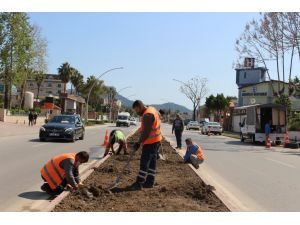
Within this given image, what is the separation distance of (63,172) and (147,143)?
5.30 feet

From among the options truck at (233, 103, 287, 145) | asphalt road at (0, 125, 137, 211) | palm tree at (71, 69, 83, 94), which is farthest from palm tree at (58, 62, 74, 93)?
asphalt road at (0, 125, 137, 211)

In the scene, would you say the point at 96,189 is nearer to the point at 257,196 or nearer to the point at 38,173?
the point at 257,196

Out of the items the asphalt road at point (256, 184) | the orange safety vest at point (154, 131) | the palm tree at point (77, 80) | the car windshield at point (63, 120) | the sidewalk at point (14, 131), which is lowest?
the asphalt road at point (256, 184)

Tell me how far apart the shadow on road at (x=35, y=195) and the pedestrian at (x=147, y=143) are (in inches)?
61.1

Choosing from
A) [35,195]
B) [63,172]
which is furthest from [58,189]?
[35,195]

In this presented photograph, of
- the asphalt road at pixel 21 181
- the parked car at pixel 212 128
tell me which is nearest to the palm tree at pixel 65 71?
the parked car at pixel 212 128

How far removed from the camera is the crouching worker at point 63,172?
27.8 ft

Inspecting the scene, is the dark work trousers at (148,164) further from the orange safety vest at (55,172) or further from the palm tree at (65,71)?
the palm tree at (65,71)

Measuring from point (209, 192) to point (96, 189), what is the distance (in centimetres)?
194

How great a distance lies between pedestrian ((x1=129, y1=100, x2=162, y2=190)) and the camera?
865 cm

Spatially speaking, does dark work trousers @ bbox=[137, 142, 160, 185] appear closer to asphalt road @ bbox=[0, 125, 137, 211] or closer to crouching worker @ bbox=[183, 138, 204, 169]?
asphalt road @ bbox=[0, 125, 137, 211]

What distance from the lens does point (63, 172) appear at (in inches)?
342

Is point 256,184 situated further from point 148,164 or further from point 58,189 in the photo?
point 58,189
